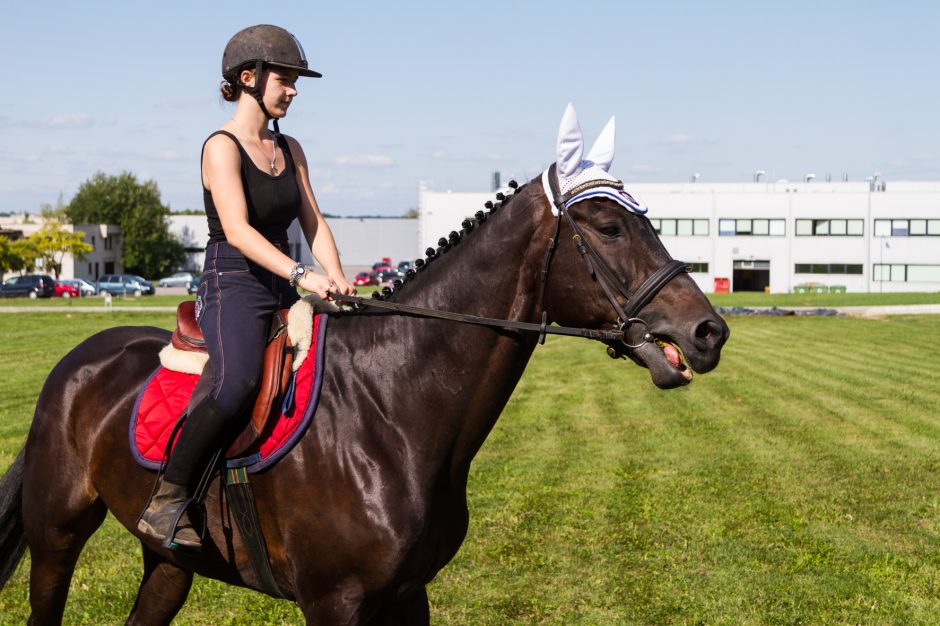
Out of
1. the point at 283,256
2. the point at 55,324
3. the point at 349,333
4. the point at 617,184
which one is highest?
the point at 617,184

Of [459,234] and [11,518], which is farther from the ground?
[459,234]

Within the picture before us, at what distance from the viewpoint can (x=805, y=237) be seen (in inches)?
3007

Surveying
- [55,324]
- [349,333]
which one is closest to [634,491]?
[349,333]

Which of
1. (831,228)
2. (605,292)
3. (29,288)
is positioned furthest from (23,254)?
(605,292)

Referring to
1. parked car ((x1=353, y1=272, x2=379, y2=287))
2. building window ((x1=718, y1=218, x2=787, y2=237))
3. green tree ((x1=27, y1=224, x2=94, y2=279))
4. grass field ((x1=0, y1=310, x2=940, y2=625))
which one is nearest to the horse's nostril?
grass field ((x1=0, y1=310, x2=940, y2=625))

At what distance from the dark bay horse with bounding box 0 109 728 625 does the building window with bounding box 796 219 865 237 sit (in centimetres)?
7825

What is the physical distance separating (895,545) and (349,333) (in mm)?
6669

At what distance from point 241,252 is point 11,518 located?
8.21 feet

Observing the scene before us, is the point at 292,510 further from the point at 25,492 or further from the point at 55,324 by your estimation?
the point at 55,324

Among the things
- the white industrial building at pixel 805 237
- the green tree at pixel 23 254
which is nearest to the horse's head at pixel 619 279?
the white industrial building at pixel 805 237

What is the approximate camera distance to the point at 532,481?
428 inches

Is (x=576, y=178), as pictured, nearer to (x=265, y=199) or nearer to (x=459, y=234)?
(x=459, y=234)

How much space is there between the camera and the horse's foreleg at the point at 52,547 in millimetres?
4887

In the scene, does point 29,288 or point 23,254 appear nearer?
point 29,288
